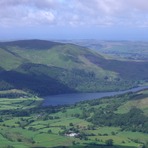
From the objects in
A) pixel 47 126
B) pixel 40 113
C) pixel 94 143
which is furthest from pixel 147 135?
pixel 40 113

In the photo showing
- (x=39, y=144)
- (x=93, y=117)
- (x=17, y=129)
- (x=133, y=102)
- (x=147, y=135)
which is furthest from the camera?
(x=133, y=102)

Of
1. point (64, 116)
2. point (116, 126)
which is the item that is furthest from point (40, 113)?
point (116, 126)

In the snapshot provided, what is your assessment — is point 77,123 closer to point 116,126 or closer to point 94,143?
point 116,126

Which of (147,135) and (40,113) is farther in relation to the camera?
(40,113)

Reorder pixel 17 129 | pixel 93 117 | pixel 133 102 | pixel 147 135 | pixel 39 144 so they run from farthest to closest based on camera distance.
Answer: pixel 133 102
pixel 93 117
pixel 17 129
pixel 147 135
pixel 39 144

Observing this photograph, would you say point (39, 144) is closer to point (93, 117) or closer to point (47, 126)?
point (47, 126)

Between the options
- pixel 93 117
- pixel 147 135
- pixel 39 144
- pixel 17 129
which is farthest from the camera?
pixel 93 117
